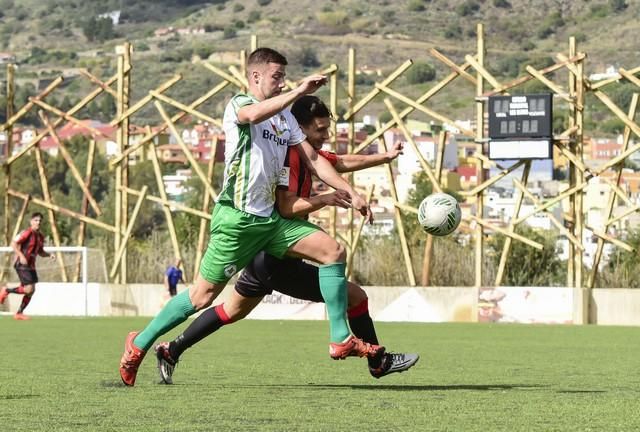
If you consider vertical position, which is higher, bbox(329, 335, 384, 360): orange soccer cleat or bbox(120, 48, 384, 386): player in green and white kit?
bbox(120, 48, 384, 386): player in green and white kit

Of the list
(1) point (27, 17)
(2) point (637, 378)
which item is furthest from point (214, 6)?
(2) point (637, 378)

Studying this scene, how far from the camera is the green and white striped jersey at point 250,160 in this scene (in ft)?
28.8

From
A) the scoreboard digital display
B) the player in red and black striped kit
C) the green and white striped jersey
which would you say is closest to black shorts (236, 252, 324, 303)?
the green and white striped jersey

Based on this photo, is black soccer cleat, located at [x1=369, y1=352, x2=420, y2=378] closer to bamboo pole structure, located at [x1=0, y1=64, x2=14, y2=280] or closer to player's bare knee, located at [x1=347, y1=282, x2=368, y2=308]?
player's bare knee, located at [x1=347, y1=282, x2=368, y2=308]

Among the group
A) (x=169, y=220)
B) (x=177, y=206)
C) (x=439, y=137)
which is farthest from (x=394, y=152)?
(x=169, y=220)

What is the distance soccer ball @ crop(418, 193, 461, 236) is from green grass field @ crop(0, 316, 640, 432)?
39.2 inches

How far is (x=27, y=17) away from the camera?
19512 centimetres

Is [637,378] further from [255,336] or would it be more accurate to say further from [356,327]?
[255,336]

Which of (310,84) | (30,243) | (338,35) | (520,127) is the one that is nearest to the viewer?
(310,84)

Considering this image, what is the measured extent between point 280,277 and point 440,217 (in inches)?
48.6

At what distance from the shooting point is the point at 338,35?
16375 centimetres

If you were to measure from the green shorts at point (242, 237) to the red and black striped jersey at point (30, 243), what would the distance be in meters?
15.8

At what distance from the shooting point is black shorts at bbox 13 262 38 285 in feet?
78.8

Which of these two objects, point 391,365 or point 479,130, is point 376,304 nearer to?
point 479,130
